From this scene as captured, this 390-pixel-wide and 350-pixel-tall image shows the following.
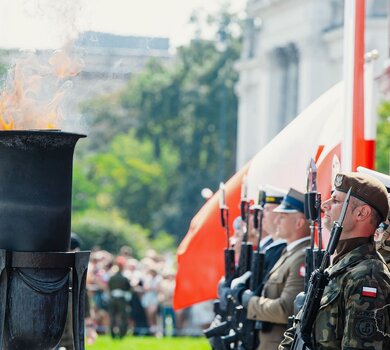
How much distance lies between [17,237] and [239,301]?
7.89 ft

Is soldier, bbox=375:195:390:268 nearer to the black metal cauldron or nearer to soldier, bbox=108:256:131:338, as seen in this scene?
the black metal cauldron

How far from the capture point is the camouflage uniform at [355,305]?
6.48 m

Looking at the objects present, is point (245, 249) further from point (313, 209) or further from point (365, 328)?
point (365, 328)

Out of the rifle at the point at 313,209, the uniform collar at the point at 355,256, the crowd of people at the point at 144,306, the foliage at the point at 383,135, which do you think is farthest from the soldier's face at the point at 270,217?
the foliage at the point at 383,135

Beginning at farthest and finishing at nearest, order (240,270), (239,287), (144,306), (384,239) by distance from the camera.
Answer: (144,306), (240,270), (239,287), (384,239)

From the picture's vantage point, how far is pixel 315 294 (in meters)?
6.69

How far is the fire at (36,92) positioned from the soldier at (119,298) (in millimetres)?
13826

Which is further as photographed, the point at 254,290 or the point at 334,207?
the point at 254,290

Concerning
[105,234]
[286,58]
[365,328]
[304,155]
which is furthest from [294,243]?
[286,58]

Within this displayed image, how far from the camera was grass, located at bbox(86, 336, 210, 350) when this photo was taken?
20.0 m

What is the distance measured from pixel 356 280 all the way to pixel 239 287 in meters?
4.25

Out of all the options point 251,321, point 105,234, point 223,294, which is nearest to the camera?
point 251,321

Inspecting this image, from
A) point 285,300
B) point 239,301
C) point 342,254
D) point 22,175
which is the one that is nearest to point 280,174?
point 239,301

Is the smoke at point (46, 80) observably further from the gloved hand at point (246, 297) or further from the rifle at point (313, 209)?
the rifle at point (313, 209)
